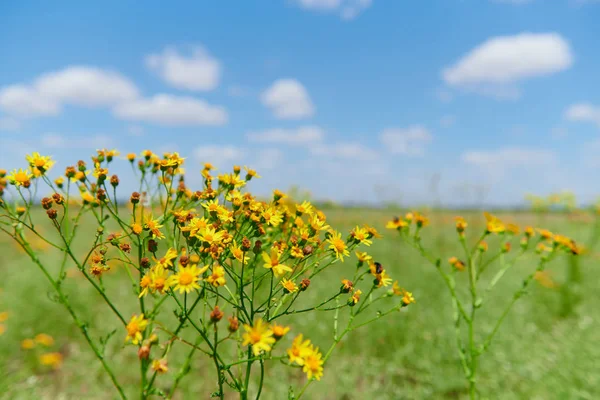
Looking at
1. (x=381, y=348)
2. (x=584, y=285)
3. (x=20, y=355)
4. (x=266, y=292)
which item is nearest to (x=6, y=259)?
(x=20, y=355)

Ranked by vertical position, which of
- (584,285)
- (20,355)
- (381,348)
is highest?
(584,285)

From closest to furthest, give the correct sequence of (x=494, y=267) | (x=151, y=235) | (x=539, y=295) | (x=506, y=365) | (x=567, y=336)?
(x=151, y=235) < (x=506, y=365) < (x=567, y=336) < (x=539, y=295) < (x=494, y=267)

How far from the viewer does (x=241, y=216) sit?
5.66 ft

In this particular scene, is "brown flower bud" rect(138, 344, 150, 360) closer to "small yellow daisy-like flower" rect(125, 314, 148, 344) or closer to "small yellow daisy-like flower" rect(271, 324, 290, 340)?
"small yellow daisy-like flower" rect(125, 314, 148, 344)

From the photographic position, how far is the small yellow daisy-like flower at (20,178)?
1748 millimetres

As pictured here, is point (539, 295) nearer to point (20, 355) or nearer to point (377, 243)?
point (377, 243)

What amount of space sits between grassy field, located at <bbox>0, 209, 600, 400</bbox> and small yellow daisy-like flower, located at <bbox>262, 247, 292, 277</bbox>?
2.73 metres

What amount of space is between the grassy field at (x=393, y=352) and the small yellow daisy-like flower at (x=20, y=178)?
2.00 meters

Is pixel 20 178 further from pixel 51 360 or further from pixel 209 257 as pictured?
pixel 51 360

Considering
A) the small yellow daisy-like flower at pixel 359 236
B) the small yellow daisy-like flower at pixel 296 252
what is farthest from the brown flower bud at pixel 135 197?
the small yellow daisy-like flower at pixel 359 236

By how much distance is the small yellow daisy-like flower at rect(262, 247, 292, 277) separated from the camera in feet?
4.90

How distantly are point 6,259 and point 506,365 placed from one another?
11.2 metres

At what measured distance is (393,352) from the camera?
468 cm

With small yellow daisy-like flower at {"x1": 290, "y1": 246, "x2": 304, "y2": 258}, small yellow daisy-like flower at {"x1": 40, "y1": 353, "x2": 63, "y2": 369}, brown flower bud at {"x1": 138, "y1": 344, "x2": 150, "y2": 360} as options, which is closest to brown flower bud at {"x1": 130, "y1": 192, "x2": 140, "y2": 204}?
brown flower bud at {"x1": 138, "y1": 344, "x2": 150, "y2": 360}
